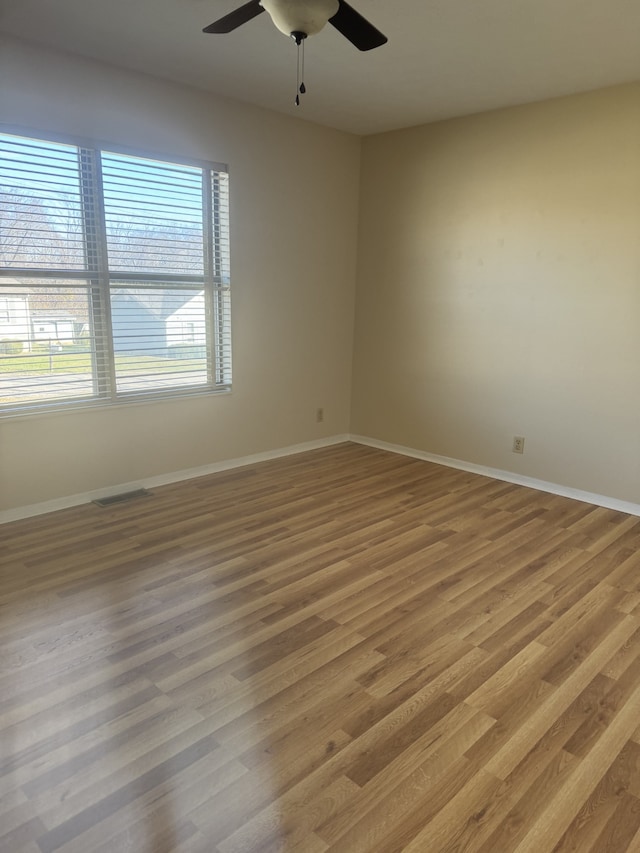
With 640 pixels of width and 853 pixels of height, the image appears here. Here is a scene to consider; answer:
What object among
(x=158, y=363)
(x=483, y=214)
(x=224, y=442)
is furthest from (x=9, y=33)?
(x=483, y=214)

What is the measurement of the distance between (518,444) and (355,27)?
296 cm

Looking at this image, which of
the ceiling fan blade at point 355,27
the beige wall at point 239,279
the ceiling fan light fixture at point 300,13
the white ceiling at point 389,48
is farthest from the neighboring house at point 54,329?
the ceiling fan blade at point 355,27

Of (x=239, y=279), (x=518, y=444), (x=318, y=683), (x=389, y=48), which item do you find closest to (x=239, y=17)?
(x=389, y=48)

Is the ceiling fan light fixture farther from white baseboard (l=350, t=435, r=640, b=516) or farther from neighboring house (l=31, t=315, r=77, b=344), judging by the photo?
white baseboard (l=350, t=435, r=640, b=516)

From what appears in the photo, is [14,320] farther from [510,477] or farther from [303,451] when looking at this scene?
[510,477]

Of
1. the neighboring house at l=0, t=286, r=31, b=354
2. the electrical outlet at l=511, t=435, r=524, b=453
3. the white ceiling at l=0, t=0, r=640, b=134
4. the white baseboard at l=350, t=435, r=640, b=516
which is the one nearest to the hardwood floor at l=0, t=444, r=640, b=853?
the white baseboard at l=350, t=435, r=640, b=516

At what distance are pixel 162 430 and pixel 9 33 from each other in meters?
2.36

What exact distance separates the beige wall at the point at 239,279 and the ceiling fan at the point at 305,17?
1470 mm

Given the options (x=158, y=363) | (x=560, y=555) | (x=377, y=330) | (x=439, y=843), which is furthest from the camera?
(x=377, y=330)

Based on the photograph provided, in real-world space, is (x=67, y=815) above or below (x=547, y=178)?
below

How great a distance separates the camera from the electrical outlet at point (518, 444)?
4176 millimetres

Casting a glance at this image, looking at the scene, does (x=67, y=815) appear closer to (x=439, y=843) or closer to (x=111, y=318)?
(x=439, y=843)

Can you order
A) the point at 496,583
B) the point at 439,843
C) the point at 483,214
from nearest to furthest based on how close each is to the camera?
the point at 439,843, the point at 496,583, the point at 483,214

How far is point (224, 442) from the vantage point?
4387 mm
